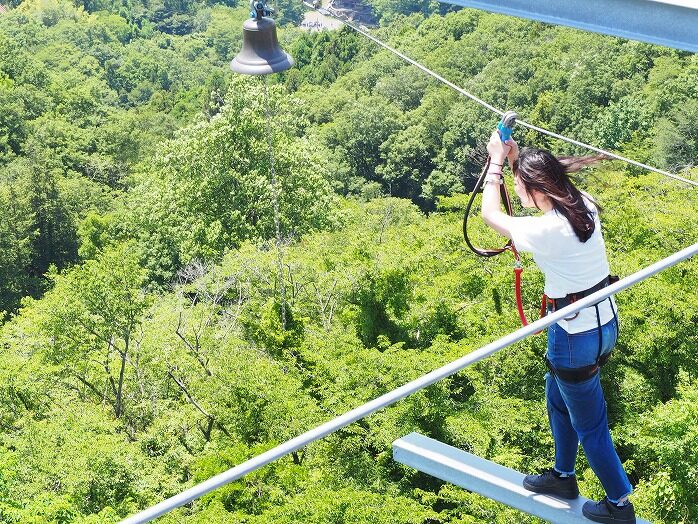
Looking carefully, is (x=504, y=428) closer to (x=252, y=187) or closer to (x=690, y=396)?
(x=690, y=396)

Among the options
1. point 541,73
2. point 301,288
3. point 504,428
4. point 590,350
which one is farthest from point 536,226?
point 541,73

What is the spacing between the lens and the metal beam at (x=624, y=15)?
174 inches

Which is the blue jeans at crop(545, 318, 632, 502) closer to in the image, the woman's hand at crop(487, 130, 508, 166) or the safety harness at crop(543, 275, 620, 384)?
the safety harness at crop(543, 275, 620, 384)

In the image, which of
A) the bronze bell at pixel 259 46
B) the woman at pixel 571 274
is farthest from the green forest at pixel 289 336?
the bronze bell at pixel 259 46

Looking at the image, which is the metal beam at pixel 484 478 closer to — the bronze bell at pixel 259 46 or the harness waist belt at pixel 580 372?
the harness waist belt at pixel 580 372

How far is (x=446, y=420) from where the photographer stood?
60.5ft

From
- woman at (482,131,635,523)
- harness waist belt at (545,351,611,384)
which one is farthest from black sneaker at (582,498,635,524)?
harness waist belt at (545,351,611,384)

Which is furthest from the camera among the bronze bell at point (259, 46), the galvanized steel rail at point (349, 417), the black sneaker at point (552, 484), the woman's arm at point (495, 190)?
the bronze bell at point (259, 46)

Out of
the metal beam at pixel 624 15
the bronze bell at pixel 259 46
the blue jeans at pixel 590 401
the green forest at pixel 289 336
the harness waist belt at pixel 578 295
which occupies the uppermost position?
the metal beam at pixel 624 15

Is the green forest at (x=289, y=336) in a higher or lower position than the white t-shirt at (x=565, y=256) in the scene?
lower

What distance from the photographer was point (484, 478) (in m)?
5.03

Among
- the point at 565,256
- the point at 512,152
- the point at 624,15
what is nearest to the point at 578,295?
the point at 565,256

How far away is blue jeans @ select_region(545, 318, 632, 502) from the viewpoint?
487 centimetres

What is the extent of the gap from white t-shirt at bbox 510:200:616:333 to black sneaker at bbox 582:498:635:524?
889 millimetres
